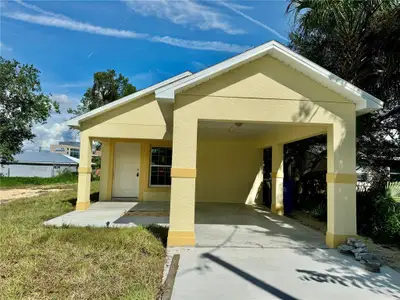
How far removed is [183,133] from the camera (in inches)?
235

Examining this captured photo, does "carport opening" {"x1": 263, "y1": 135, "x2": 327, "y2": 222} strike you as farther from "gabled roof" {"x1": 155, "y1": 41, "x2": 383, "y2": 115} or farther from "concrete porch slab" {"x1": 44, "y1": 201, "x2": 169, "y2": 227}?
"concrete porch slab" {"x1": 44, "y1": 201, "x2": 169, "y2": 227}

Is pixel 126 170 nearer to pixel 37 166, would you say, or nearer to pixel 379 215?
pixel 379 215

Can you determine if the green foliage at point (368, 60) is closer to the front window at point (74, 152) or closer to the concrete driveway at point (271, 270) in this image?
the concrete driveway at point (271, 270)

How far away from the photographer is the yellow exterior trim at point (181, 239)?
5.87 m

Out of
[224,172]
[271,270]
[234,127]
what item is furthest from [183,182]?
[224,172]

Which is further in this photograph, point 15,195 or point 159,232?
point 15,195

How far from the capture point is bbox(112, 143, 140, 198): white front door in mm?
13516

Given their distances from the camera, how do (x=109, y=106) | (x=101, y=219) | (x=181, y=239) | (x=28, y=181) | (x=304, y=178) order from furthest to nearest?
(x=28, y=181)
(x=304, y=178)
(x=109, y=106)
(x=101, y=219)
(x=181, y=239)

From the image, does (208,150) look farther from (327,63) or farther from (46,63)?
(46,63)

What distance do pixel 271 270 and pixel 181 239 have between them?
6.48 ft

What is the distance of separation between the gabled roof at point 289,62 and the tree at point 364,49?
2.57 meters

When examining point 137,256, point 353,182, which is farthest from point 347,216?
point 137,256

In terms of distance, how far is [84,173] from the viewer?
408 inches

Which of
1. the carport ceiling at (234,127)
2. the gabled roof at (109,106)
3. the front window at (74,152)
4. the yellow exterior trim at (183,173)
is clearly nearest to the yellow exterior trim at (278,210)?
the carport ceiling at (234,127)
